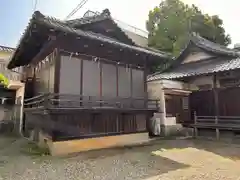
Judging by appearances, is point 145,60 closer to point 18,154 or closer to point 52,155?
point 52,155

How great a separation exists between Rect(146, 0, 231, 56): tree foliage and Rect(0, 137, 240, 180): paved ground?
635 inches

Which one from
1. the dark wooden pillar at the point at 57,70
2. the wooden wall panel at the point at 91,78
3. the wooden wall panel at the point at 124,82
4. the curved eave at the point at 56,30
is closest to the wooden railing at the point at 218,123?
the curved eave at the point at 56,30

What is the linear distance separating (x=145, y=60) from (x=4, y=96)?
10.6 meters

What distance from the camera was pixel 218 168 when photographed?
664 centimetres

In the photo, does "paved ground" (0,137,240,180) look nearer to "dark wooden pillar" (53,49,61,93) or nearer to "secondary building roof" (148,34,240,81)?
"dark wooden pillar" (53,49,61,93)

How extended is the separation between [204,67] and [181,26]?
32.3 feet

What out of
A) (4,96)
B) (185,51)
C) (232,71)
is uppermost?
(185,51)

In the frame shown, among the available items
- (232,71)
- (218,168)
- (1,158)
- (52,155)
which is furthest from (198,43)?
(1,158)

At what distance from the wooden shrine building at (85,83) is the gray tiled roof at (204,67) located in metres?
3.51

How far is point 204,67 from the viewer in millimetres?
15234

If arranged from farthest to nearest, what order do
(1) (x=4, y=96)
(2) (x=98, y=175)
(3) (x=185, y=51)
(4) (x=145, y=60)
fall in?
(3) (x=185, y=51)
(1) (x=4, y=96)
(4) (x=145, y=60)
(2) (x=98, y=175)

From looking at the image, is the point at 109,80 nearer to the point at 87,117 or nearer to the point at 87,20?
the point at 87,117

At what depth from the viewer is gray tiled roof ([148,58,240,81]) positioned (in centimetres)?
1296

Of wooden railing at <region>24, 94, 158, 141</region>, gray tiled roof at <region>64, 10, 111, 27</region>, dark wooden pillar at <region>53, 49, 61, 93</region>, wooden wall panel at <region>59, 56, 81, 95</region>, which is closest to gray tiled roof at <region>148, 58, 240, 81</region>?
wooden railing at <region>24, 94, 158, 141</region>
